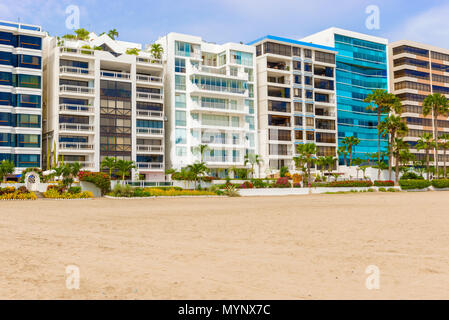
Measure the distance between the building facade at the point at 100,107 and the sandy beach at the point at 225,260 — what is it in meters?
47.1

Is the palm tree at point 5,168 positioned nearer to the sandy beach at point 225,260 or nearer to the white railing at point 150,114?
the white railing at point 150,114

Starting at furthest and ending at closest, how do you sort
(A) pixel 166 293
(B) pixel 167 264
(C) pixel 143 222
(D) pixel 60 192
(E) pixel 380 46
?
(E) pixel 380 46 → (D) pixel 60 192 → (C) pixel 143 222 → (B) pixel 167 264 → (A) pixel 166 293

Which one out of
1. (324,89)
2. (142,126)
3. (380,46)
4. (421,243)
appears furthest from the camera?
(380,46)

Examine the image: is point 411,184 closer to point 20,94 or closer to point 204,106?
point 204,106

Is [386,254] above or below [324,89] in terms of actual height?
below

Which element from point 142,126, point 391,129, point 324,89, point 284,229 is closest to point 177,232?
point 284,229

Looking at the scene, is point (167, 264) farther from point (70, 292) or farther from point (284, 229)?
point (284, 229)

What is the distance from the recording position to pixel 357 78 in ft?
328

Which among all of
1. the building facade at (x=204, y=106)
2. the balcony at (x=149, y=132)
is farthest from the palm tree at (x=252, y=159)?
the balcony at (x=149, y=132)

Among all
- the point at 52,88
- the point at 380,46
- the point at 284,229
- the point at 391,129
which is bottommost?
the point at 284,229

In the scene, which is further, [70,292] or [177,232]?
[177,232]

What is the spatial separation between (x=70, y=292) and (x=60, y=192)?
3980 cm

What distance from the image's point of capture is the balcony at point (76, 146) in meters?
60.9

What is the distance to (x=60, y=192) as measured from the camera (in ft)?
145
